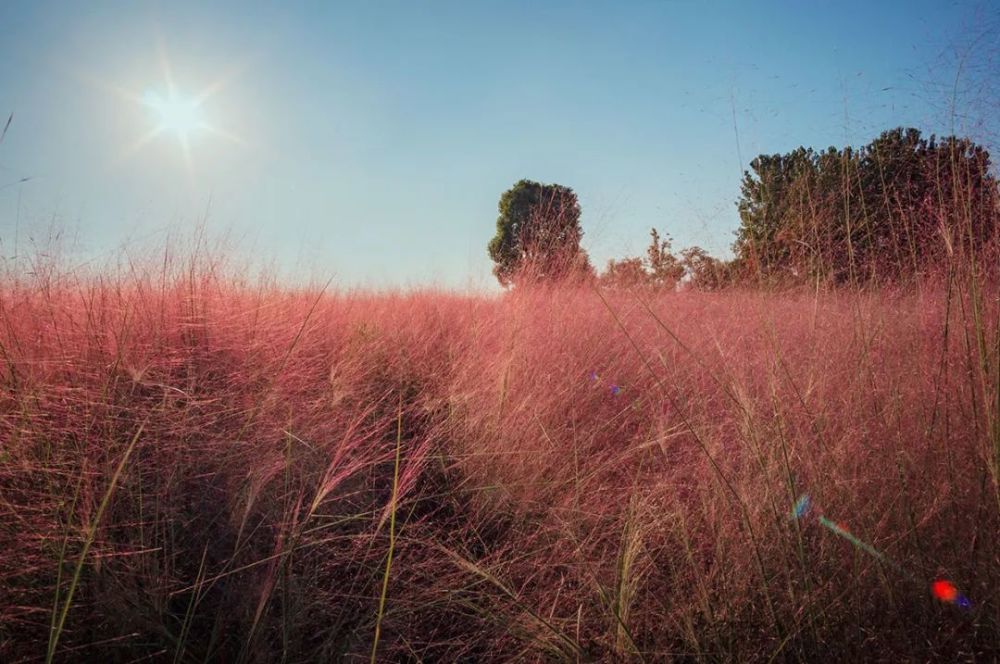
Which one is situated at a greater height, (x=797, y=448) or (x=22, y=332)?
(x=22, y=332)

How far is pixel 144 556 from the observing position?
3.39 feet

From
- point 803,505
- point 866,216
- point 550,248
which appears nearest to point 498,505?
point 803,505

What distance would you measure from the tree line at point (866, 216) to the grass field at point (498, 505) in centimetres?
16

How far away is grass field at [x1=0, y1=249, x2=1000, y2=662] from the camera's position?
35.7 inches

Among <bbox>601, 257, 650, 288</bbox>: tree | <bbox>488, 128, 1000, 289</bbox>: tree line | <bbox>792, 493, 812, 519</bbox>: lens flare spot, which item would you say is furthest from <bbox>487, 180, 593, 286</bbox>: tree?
<bbox>792, 493, 812, 519</bbox>: lens flare spot

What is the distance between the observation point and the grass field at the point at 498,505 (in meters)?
0.91

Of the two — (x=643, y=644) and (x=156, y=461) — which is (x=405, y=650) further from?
(x=156, y=461)

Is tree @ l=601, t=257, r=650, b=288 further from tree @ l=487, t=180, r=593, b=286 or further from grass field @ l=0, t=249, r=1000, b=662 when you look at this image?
grass field @ l=0, t=249, r=1000, b=662

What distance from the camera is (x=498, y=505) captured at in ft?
4.45

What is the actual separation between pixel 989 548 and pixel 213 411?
2156mm

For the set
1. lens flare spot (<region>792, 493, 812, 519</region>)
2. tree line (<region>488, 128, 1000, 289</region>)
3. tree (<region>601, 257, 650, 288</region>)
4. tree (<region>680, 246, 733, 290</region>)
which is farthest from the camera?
tree (<region>601, 257, 650, 288</region>)

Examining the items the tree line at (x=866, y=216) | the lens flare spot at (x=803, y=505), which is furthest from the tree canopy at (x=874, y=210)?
the lens flare spot at (x=803, y=505)

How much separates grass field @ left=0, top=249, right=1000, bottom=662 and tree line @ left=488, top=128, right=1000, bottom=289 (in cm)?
16

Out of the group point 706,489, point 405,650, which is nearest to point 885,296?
point 706,489
